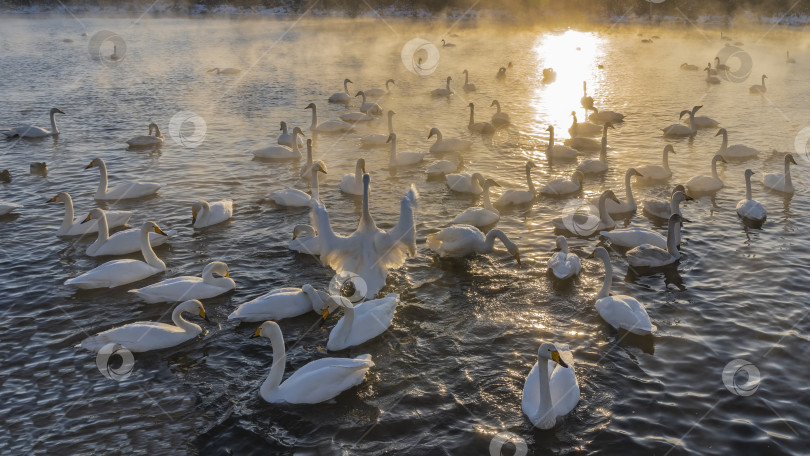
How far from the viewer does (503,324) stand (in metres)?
10.6

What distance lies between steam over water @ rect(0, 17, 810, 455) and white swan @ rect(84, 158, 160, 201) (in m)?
0.26

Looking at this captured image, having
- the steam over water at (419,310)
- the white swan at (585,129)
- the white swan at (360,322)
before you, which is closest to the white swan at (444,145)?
→ the steam over water at (419,310)

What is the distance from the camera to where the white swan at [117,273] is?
11523mm

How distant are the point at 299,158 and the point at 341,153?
62.2 inches

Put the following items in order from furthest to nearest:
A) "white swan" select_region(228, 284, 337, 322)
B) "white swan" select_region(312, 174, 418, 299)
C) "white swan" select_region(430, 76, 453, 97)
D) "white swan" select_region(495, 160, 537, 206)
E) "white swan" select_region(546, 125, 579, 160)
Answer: "white swan" select_region(430, 76, 453, 97), "white swan" select_region(546, 125, 579, 160), "white swan" select_region(495, 160, 537, 206), "white swan" select_region(312, 174, 418, 299), "white swan" select_region(228, 284, 337, 322)

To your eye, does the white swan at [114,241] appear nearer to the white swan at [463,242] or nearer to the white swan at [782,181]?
the white swan at [463,242]

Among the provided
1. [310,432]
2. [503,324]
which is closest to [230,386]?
[310,432]

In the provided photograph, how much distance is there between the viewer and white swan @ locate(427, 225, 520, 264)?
41.6 feet

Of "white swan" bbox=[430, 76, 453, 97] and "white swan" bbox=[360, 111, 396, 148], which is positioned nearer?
"white swan" bbox=[360, 111, 396, 148]

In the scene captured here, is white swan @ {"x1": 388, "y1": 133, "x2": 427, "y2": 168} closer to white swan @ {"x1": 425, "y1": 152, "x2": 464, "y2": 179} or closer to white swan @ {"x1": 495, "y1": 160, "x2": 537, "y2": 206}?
white swan @ {"x1": 425, "y1": 152, "x2": 464, "y2": 179}

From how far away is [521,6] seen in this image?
66125 millimetres

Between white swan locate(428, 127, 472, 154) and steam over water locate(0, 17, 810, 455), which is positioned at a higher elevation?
white swan locate(428, 127, 472, 154)

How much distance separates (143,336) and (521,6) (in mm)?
62853

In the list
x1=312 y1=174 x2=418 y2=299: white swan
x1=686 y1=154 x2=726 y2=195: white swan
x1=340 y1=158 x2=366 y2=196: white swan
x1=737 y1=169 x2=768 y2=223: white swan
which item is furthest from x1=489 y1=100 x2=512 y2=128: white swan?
x1=312 y1=174 x2=418 y2=299: white swan
